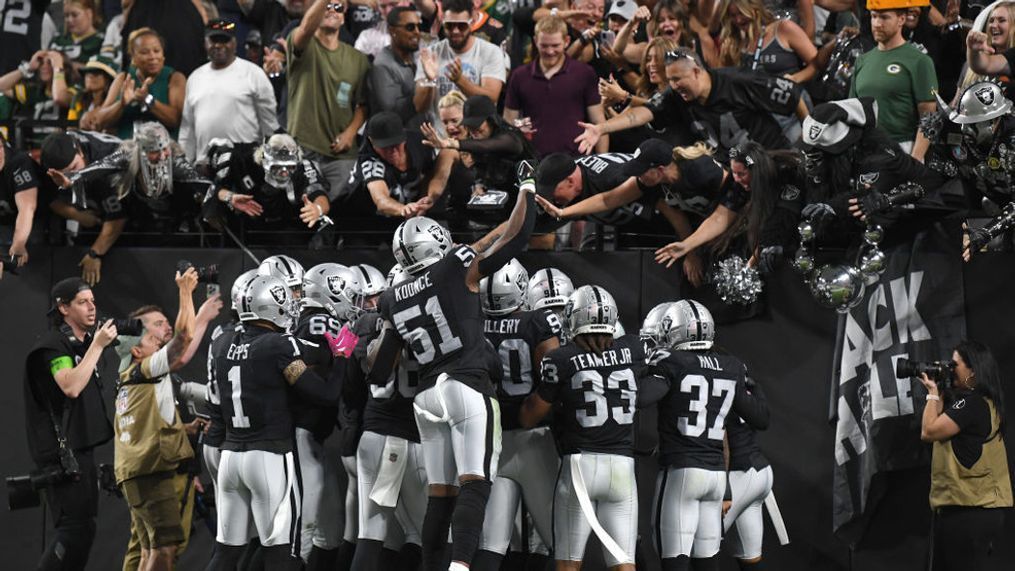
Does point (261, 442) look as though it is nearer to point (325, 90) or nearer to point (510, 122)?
→ point (510, 122)

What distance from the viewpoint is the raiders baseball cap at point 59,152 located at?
1186 centimetres

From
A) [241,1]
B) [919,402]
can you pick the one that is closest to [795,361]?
[919,402]

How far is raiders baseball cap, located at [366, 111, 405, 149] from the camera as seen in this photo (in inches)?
445

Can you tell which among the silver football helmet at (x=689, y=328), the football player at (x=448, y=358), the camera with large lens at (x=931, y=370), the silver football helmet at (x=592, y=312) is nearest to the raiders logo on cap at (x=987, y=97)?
the camera with large lens at (x=931, y=370)

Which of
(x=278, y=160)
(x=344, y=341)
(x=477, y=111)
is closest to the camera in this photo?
(x=344, y=341)

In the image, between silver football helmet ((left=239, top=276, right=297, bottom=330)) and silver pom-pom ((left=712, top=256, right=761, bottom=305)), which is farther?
silver pom-pom ((left=712, top=256, right=761, bottom=305))

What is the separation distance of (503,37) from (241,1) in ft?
8.22

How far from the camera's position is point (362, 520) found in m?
9.79

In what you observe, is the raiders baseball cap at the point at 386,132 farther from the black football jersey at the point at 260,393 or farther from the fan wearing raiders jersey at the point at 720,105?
the black football jersey at the point at 260,393

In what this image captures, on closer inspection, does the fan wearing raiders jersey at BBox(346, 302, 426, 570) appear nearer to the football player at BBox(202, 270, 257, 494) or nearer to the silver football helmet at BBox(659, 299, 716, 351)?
the football player at BBox(202, 270, 257, 494)

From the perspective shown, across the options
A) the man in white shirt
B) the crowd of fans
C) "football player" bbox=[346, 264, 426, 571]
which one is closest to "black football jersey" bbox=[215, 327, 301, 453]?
"football player" bbox=[346, 264, 426, 571]

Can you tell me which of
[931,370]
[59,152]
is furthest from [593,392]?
[59,152]

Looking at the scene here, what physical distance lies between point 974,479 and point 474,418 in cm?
338

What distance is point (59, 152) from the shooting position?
1186 cm
